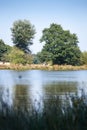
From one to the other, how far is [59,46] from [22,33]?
11798 millimetres

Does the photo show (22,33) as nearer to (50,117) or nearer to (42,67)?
(42,67)

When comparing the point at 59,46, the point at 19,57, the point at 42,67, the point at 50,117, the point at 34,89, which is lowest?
the point at 34,89

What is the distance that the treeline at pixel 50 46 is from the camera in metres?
85.6

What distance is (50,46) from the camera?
8750 cm

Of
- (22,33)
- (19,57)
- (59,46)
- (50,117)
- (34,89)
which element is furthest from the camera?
(22,33)

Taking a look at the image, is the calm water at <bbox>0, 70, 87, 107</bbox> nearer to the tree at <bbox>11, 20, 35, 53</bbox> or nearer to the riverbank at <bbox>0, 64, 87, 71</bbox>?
the riverbank at <bbox>0, 64, 87, 71</bbox>

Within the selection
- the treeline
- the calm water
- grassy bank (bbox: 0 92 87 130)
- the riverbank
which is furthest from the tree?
grassy bank (bbox: 0 92 87 130)

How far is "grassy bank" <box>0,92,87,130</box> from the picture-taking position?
665cm

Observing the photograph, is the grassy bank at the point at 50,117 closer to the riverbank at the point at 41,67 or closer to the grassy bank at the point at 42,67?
the riverbank at the point at 41,67

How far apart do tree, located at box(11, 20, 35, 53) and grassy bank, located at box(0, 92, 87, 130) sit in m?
86.9

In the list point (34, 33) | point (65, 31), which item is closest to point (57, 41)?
point (65, 31)

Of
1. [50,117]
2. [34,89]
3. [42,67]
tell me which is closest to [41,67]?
[42,67]

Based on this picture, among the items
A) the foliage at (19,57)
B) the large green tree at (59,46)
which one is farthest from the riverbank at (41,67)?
the large green tree at (59,46)

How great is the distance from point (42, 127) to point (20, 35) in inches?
3468
